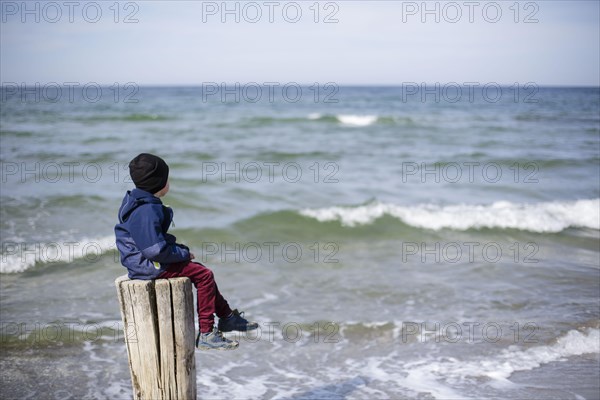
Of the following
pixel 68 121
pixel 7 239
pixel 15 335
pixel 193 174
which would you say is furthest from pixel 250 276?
pixel 68 121

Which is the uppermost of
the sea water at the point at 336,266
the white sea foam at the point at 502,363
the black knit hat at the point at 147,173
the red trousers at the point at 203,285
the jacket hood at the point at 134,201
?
the black knit hat at the point at 147,173

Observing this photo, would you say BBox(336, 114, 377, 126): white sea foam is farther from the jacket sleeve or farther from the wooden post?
the wooden post

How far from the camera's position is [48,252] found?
958 centimetres

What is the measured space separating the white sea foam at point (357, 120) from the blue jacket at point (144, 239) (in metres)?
27.6

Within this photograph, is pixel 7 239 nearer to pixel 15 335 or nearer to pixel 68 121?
pixel 15 335

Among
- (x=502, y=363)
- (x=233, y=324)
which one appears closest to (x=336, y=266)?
(x=502, y=363)

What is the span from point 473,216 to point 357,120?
70.7 ft

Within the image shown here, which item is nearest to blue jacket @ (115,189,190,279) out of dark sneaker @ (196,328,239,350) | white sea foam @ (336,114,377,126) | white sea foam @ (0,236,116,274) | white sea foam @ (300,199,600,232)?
dark sneaker @ (196,328,239,350)

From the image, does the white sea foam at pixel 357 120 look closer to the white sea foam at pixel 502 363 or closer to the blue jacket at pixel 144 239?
the white sea foam at pixel 502 363

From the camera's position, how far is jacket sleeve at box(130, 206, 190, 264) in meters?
3.31

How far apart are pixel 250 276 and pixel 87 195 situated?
598 centimetres

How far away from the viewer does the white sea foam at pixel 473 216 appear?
38.5ft

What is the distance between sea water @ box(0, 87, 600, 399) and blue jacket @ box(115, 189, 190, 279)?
2754 mm

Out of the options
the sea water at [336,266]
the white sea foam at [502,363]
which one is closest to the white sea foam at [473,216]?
the sea water at [336,266]
